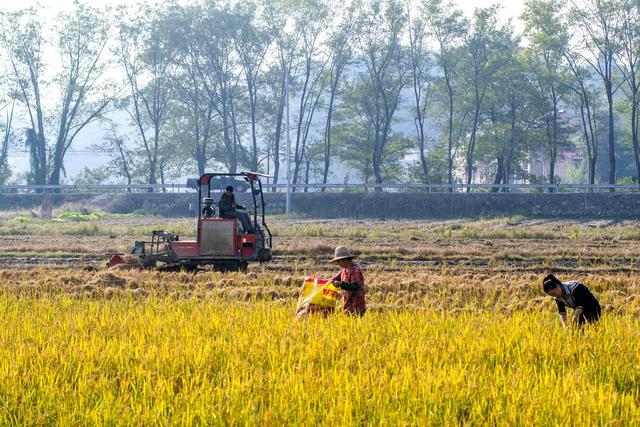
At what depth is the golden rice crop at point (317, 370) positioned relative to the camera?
24.5 ft

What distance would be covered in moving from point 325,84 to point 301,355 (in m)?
54.7

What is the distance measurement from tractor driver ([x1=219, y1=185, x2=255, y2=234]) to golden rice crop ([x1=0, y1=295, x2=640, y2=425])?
7.29m

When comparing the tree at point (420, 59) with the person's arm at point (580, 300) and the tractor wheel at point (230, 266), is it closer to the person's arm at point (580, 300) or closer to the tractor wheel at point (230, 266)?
the tractor wheel at point (230, 266)

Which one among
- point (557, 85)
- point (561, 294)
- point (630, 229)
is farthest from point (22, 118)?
point (561, 294)

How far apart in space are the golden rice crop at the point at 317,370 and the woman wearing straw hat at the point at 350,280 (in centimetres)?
28

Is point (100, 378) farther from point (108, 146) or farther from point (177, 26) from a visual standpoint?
point (108, 146)

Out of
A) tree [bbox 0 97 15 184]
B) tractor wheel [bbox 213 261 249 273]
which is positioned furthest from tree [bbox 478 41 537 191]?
tractor wheel [bbox 213 261 249 273]

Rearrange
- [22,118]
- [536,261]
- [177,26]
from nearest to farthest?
[536,261], [177,26], [22,118]

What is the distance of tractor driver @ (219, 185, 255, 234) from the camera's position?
65.4 feet

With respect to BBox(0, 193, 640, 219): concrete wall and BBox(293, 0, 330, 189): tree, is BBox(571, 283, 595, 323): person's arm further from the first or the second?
BBox(293, 0, 330, 189): tree

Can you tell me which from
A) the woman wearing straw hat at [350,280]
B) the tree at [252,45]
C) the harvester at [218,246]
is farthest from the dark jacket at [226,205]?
the tree at [252,45]

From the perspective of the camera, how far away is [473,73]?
59.5 metres

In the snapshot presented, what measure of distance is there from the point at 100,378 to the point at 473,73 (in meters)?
53.2

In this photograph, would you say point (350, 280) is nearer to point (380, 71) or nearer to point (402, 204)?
point (402, 204)
